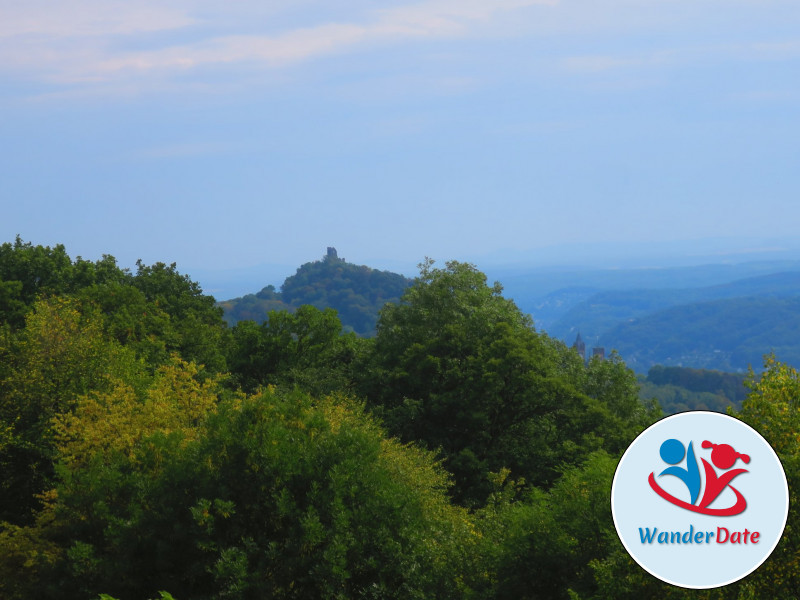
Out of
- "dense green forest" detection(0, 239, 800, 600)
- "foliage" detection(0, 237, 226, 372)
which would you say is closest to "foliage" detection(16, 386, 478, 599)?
"dense green forest" detection(0, 239, 800, 600)

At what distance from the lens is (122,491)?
71.3ft

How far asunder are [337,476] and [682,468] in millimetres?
9650

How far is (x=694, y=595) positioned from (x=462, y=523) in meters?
9.86

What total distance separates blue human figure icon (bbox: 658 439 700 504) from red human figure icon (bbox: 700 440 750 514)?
0.48 feet

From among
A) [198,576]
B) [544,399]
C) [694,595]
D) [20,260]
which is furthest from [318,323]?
[694,595]

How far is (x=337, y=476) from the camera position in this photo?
774 inches

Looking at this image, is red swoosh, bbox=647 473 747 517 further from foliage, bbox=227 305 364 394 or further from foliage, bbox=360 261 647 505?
foliage, bbox=227 305 364 394

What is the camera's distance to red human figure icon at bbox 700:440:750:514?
39.9 feet

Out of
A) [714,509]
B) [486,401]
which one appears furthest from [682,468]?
[486,401]

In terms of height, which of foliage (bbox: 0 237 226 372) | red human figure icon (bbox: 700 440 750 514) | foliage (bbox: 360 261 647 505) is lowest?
foliage (bbox: 360 261 647 505)

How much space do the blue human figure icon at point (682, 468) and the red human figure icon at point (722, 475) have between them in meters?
0.15

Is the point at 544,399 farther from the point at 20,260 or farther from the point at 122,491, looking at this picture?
the point at 20,260

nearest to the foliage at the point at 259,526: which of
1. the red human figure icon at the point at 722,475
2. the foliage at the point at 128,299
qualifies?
the red human figure icon at the point at 722,475

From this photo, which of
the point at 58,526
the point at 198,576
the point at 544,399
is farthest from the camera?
the point at 544,399
